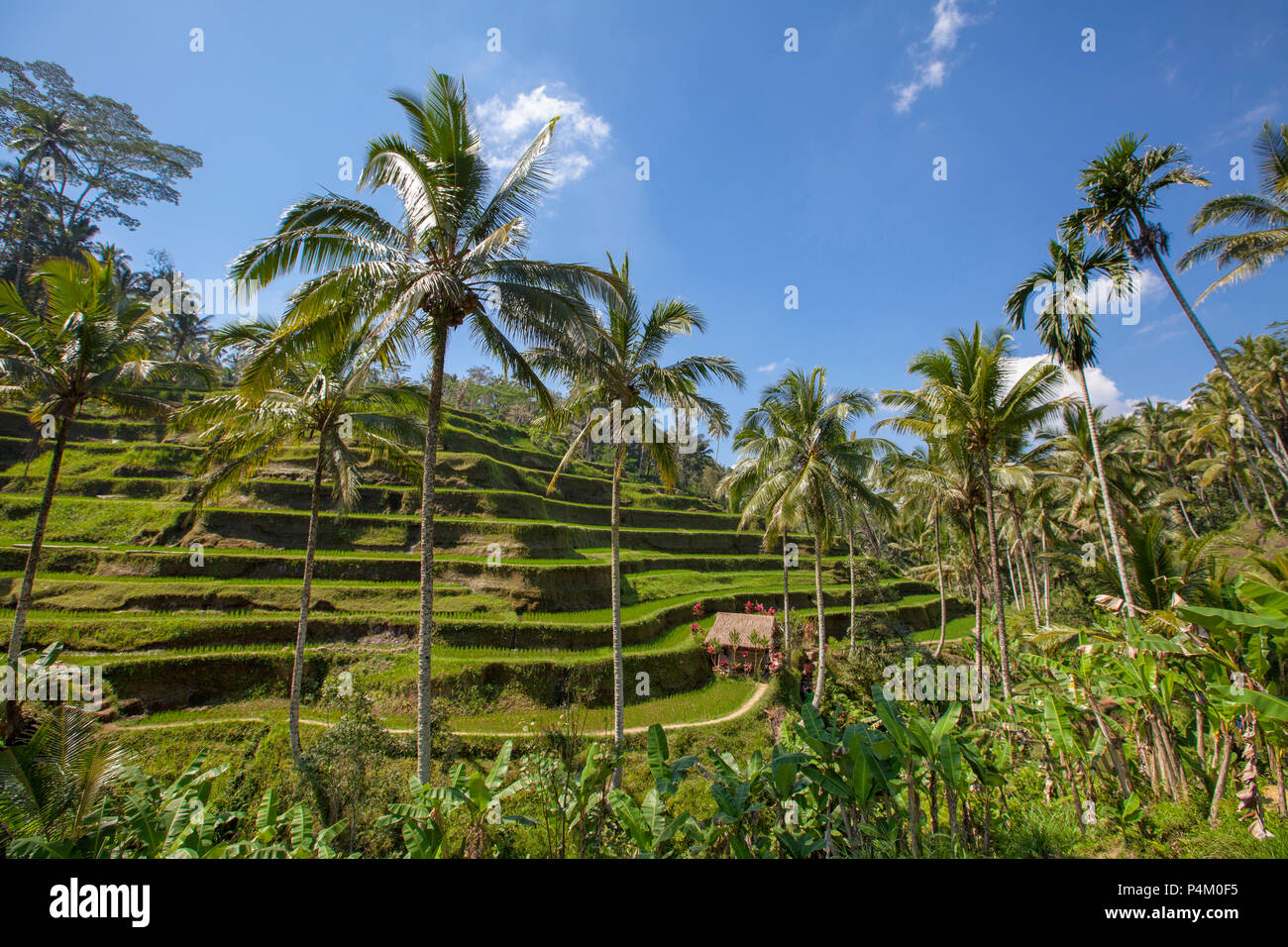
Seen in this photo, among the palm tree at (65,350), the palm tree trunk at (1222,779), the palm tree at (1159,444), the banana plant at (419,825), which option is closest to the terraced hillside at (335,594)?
the palm tree at (65,350)

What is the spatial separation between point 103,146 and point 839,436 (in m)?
74.1

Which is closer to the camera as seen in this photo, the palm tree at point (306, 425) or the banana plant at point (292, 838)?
the banana plant at point (292, 838)

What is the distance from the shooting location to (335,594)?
19781mm

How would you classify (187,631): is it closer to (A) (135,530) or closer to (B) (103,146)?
(A) (135,530)

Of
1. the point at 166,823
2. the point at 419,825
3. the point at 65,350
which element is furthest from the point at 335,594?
the point at 419,825

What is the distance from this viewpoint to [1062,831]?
546 cm

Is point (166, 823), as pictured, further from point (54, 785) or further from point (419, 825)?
point (419, 825)

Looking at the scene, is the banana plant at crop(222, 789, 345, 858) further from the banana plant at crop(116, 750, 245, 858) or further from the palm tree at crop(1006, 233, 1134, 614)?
the palm tree at crop(1006, 233, 1134, 614)

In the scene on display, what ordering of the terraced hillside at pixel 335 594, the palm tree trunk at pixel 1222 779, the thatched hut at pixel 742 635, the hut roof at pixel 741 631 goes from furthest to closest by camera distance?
the hut roof at pixel 741 631 < the thatched hut at pixel 742 635 < the terraced hillside at pixel 335 594 < the palm tree trunk at pixel 1222 779

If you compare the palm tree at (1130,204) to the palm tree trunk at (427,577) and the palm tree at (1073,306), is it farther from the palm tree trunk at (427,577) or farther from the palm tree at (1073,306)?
the palm tree trunk at (427,577)

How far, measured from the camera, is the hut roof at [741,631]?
22031 mm

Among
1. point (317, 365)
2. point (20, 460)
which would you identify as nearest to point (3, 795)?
point (317, 365)

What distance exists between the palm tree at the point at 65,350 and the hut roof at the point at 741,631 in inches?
808

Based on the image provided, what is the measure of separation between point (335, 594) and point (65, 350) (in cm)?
1100
